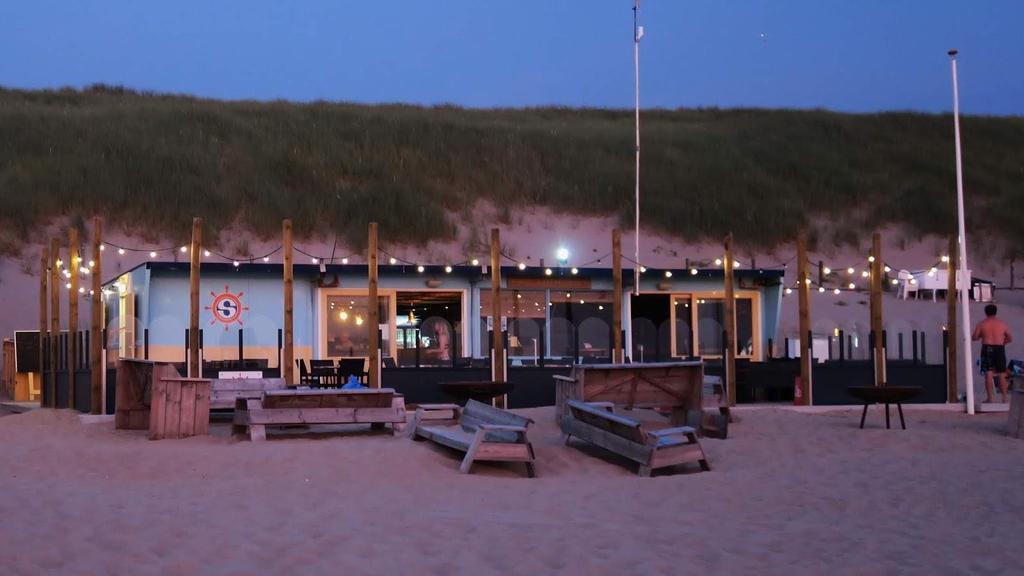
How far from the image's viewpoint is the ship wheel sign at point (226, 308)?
720 inches

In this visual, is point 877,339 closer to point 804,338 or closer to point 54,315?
point 804,338

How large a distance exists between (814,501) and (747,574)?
2.93 meters

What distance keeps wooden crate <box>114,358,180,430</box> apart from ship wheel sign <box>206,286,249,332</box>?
385cm

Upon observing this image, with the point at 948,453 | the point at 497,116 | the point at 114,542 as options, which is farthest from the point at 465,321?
the point at 497,116

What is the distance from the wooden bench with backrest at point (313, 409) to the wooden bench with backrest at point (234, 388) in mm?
1231

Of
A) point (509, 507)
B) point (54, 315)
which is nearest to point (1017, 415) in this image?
point (509, 507)

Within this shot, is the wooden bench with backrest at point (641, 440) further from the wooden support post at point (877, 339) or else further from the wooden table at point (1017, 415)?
the wooden support post at point (877, 339)

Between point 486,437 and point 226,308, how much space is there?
29.0ft

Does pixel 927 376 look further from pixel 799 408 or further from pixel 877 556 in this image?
pixel 877 556

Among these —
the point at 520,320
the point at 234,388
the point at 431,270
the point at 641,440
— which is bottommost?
the point at 641,440

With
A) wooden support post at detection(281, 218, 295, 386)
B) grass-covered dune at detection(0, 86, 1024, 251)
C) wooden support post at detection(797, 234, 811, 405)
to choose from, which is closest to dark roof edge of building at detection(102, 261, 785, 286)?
wooden support post at detection(281, 218, 295, 386)

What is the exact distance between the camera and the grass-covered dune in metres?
37.2

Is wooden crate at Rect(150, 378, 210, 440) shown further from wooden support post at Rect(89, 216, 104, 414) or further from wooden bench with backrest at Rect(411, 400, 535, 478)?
wooden bench with backrest at Rect(411, 400, 535, 478)

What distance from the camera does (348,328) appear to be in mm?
19234
